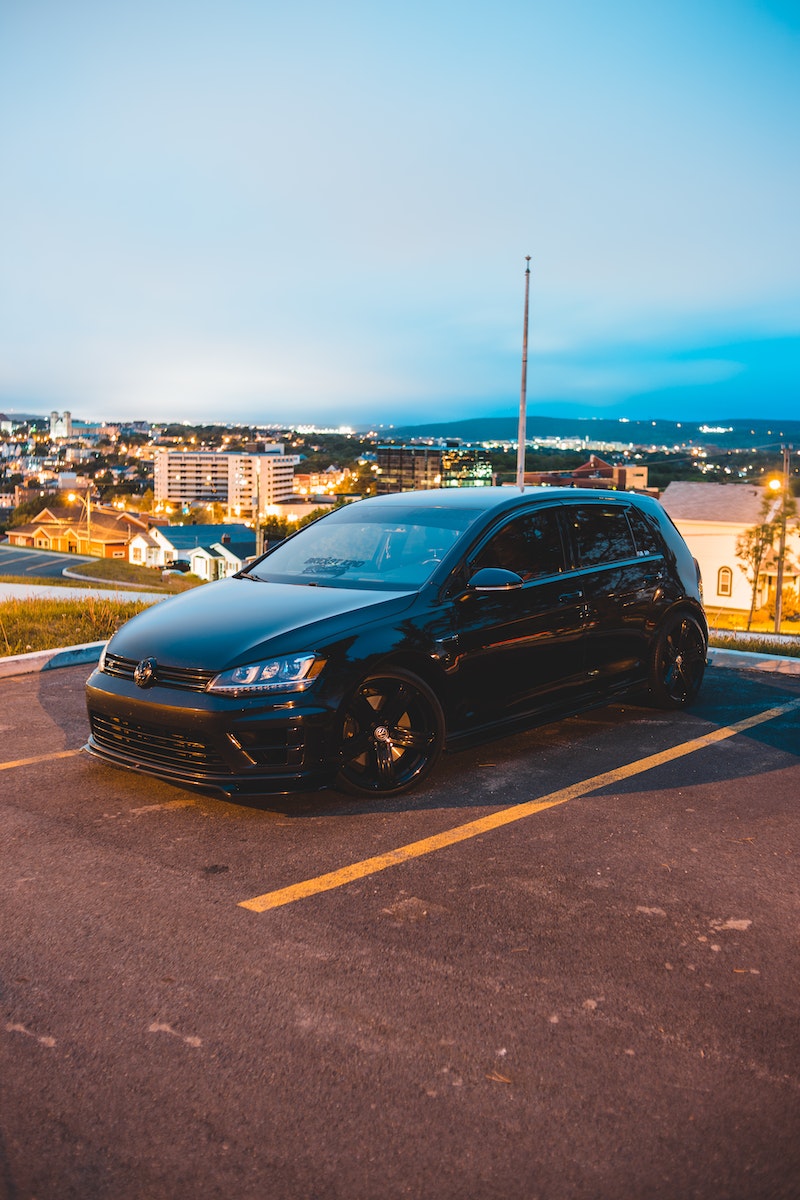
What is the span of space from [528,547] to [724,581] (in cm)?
4489

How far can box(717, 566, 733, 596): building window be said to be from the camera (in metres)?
48.3

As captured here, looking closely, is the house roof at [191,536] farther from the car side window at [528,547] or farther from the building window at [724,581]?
the car side window at [528,547]

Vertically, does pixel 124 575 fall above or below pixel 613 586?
below

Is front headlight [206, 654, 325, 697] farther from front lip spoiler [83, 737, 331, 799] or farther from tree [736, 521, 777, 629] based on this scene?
tree [736, 521, 777, 629]

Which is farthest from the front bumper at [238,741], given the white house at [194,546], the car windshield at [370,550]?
the white house at [194,546]

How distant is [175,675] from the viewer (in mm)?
5066

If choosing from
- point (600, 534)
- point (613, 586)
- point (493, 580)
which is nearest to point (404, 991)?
point (493, 580)

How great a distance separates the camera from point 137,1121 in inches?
103

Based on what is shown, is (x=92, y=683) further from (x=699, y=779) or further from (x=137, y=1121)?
(x=699, y=779)

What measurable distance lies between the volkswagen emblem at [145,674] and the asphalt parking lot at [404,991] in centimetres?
67

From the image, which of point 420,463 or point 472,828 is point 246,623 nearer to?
point 472,828

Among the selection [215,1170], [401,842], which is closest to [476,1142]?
→ [215,1170]

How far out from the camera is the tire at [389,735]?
518cm

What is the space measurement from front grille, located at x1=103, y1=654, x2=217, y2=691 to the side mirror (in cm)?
168
